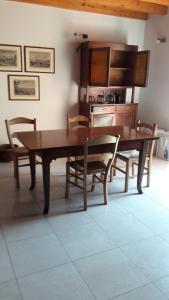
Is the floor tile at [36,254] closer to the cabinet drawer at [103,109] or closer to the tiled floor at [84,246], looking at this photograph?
the tiled floor at [84,246]

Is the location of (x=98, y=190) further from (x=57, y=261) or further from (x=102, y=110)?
(x=102, y=110)

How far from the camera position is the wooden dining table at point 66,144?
105 inches

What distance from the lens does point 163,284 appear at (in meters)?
1.91

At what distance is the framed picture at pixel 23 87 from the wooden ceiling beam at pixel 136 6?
1553 millimetres

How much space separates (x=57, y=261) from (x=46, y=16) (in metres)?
3.86

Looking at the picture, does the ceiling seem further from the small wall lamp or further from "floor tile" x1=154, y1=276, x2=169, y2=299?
"floor tile" x1=154, y1=276, x2=169, y2=299

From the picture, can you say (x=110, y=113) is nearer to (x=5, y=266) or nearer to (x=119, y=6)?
(x=119, y=6)

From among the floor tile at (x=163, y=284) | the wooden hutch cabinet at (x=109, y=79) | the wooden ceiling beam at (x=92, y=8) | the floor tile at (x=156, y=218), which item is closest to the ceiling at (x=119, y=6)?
the wooden ceiling beam at (x=92, y=8)

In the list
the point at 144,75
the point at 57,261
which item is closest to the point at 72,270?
the point at 57,261

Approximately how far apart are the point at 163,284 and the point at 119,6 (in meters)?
4.15

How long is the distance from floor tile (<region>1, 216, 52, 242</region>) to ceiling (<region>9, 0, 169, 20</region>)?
3376 mm

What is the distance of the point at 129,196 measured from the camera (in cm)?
329

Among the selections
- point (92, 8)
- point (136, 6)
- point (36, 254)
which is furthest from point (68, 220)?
point (136, 6)

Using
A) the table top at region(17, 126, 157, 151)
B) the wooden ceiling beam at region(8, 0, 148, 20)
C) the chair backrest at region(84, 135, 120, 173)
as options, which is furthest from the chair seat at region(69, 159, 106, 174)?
the wooden ceiling beam at region(8, 0, 148, 20)
